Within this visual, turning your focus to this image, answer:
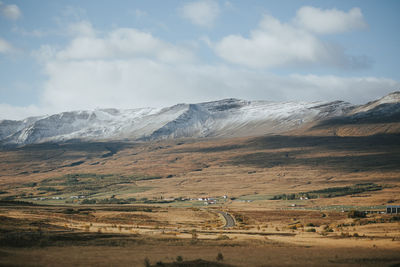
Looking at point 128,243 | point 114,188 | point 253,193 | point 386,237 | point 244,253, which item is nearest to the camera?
point 244,253

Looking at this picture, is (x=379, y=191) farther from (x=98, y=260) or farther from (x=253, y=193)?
(x=98, y=260)

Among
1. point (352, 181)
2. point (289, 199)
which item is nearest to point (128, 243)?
point (289, 199)

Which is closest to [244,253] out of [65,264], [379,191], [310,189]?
[65,264]

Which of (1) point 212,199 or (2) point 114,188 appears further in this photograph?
(2) point 114,188

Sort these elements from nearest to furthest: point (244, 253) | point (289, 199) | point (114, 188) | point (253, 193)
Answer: point (244, 253), point (289, 199), point (253, 193), point (114, 188)

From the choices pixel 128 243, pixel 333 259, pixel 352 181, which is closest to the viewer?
pixel 333 259

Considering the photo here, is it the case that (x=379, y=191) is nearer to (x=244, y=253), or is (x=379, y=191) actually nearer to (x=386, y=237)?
(x=386, y=237)

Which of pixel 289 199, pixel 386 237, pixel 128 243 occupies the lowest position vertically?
pixel 289 199

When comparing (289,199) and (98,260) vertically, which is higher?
(98,260)

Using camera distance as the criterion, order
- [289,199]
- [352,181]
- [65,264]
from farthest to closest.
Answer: [352,181] → [289,199] → [65,264]
